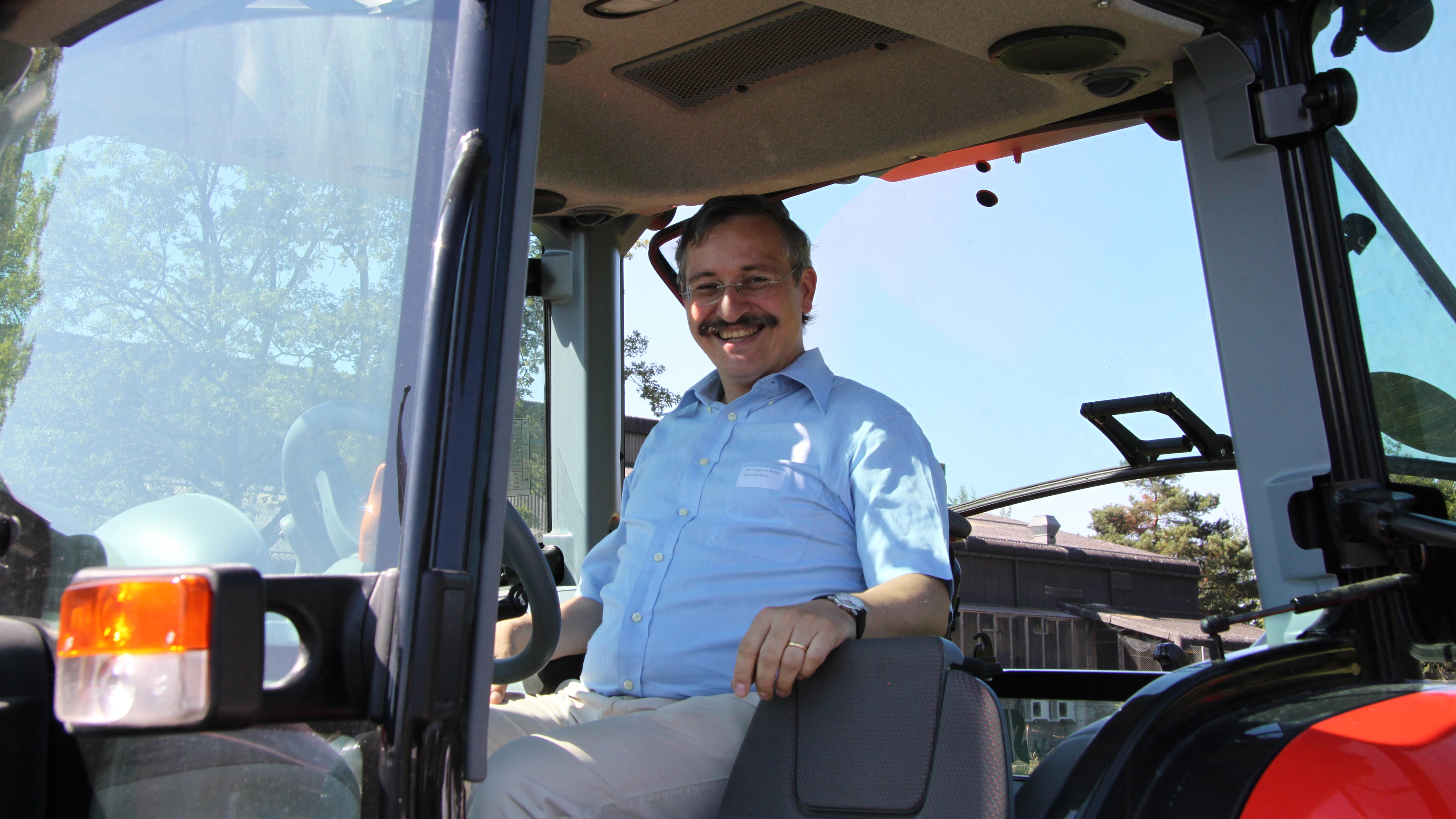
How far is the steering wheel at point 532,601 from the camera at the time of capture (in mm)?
1644

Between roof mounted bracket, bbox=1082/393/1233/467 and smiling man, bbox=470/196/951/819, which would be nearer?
smiling man, bbox=470/196/951/819

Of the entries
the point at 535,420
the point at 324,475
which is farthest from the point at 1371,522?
the point at 535,420

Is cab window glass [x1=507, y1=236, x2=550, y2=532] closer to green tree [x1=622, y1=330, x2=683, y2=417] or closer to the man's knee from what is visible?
green tree [x1=622, y1=330, x2=683, y2=417]

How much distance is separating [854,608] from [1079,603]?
2.58 m

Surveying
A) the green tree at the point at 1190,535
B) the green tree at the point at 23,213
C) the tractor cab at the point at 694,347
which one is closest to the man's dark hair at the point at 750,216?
the tractor cab at the point at 694,347

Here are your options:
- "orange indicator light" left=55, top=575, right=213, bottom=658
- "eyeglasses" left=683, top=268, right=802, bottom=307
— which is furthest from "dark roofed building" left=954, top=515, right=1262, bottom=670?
"orange indicator light" left=55, top=575, right=213, bottom=658

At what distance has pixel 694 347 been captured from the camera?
2.47 metres

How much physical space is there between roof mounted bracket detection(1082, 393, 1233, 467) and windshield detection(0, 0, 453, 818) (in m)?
1.56

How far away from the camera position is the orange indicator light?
785mm

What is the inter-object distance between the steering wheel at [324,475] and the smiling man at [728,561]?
0.51 meters

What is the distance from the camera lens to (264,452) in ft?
3.41

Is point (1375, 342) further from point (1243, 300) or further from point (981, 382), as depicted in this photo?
point (981, 382)

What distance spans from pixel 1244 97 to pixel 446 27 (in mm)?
1199

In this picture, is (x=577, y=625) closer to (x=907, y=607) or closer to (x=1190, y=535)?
(x=907, y=607)
